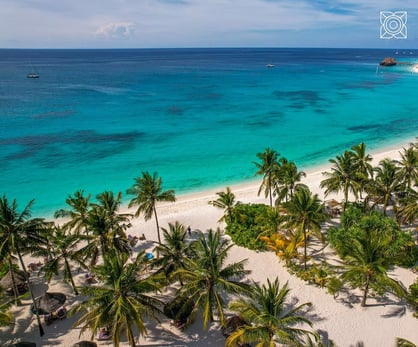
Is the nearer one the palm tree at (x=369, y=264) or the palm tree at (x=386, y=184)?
the palm tree at (x=369, y=264)

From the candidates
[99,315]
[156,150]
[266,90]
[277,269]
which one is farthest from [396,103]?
[99,315]

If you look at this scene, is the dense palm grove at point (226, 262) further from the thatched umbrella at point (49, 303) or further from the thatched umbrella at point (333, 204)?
the thatched umbrella at point (333, 204)

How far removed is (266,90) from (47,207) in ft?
305

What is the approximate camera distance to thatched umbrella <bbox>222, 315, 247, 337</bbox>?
2048cm

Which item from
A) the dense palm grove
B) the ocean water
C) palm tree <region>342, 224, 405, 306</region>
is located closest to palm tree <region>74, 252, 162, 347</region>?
the dense palm grove

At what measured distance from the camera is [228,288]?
19781 millimetres

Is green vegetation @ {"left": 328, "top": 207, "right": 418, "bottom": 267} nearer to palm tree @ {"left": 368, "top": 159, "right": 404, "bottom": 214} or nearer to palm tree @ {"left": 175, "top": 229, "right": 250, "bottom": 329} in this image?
palm tree @ {"left": 368, "top": 159, "right": 404, "bottom": 214}

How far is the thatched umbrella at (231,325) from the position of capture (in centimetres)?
2048

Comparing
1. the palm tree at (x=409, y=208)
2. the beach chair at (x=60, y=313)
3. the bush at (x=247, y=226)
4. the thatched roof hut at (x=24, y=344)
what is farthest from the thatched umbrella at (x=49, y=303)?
the palm tree at (x=409, y=208)

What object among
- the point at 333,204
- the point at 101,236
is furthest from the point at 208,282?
the point at 333,204

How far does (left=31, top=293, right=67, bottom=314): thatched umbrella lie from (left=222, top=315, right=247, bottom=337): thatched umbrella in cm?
1202

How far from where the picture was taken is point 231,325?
2058 centimetres

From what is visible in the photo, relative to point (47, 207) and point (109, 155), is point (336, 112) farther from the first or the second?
point (47, 207)

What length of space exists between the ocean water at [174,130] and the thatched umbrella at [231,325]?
26283 millimetres
